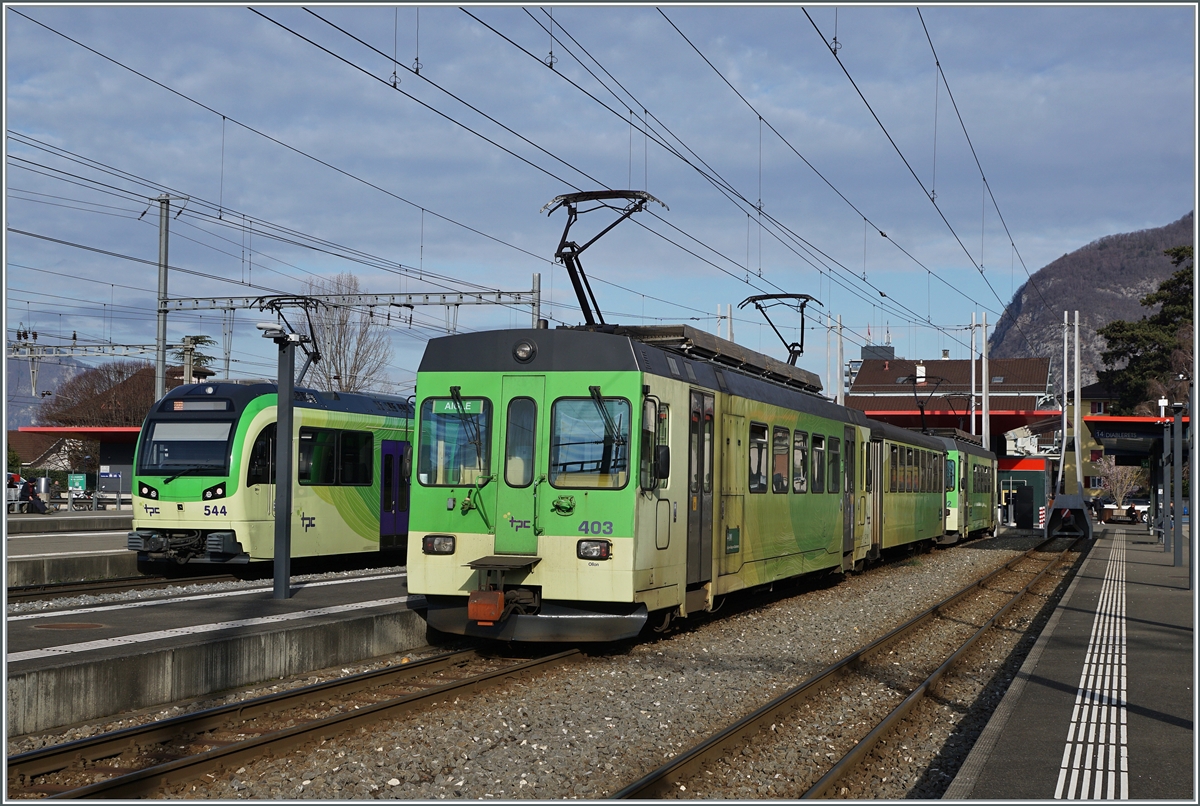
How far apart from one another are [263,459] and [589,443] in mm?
8215

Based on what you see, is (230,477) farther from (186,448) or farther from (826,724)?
(826,724)

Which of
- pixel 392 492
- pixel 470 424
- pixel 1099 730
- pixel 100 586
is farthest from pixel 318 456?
pixel 1099 730

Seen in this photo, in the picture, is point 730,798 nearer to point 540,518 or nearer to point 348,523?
point 540,518

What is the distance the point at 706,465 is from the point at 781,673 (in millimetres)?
2589

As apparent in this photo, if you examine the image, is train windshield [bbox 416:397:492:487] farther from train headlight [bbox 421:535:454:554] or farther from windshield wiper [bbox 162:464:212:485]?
windshield wiper [bbox 162:464:212:485]

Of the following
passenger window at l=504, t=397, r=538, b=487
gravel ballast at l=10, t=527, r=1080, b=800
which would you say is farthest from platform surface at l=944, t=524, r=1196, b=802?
passenger window at l=504, t=397, r=538, b=487

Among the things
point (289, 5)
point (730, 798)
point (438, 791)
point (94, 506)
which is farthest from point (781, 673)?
point (94, 506)

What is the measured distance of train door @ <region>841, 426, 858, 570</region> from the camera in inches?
738

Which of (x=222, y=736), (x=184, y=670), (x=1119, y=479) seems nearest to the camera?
(x=222, y=736)

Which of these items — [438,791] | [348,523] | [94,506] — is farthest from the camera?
[94,506]

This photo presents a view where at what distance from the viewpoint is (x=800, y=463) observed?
1605 cm

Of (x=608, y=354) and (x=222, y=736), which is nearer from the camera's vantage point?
(x=222, y=736)

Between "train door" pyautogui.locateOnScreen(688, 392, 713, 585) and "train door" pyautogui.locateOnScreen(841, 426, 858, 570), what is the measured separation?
6742 mm

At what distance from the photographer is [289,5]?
37.7ft
